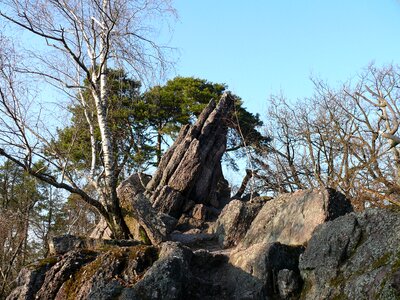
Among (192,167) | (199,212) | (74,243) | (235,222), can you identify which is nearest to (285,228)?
(235,222)

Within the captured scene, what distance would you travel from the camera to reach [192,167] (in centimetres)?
1705

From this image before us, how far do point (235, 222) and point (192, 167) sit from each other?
21.0 feet

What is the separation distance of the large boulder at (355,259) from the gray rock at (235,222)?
3721 millimetres

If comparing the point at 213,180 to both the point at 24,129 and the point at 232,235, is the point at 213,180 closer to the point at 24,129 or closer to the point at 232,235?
the point at 232,235

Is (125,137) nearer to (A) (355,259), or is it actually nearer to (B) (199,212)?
(B) (199,212)

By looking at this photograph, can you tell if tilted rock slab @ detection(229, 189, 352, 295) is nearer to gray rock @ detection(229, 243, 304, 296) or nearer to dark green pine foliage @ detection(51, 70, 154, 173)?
gray rock @ detection(229, 243, 304, 296)

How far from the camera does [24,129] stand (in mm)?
10938

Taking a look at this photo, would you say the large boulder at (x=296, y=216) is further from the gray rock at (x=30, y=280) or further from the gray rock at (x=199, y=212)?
the gray rock at (x=199, y=212)

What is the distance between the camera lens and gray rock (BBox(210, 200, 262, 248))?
10.7 metres

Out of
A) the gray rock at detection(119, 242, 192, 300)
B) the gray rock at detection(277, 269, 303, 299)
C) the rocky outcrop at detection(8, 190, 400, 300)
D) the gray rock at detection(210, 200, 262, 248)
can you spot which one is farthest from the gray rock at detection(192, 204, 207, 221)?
the gray rock at detection(277, 269, 303, 299)

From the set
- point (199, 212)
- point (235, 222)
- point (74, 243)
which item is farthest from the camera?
point (199, 212)

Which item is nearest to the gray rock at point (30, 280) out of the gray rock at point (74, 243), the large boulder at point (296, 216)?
the gray rock at point (74, 243)

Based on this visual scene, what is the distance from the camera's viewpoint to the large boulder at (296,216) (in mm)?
8461

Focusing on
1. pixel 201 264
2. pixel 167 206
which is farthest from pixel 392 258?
pixel 167 206
